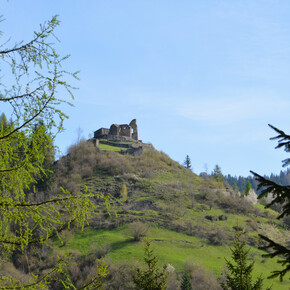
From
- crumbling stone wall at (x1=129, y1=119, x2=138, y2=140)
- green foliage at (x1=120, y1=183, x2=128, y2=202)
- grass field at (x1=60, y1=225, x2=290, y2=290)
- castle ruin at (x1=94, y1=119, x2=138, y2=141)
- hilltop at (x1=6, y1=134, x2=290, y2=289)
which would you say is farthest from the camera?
crumbling stone wall at (x1=129, y1=119, x2=138, y2=140)

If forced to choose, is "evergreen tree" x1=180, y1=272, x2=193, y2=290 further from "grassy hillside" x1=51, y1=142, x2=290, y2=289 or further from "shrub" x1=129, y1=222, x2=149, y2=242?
"shrub" x1=129, y1=222, x2=149, y2=242

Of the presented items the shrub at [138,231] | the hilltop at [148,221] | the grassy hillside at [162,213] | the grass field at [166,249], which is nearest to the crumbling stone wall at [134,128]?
the hilltop at [148,221]

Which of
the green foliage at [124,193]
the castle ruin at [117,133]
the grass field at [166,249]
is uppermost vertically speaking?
the castle ruin at [117,133]

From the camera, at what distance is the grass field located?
138 feet

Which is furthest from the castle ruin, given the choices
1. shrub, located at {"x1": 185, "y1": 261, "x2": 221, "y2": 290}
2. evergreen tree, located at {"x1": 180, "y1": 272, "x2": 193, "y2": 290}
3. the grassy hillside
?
evergreen tree, located at {"x1": 180, "y1": 272, "x2": 193, "y2": 290}

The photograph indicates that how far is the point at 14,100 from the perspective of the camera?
525 centimetres

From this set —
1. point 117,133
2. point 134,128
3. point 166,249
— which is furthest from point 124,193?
point 134,128

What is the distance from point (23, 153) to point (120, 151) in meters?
75.4

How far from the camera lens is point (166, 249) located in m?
46.2

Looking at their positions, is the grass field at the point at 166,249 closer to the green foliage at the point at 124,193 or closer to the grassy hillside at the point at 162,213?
the grassy hillside at the point at 162,213

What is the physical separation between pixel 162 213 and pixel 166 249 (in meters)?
13.3

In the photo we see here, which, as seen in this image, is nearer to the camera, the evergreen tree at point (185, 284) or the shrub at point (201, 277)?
the evergreen tree at point (185, 284)

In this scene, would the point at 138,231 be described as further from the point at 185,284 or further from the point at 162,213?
the point at 185,284

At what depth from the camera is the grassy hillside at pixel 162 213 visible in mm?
46000
